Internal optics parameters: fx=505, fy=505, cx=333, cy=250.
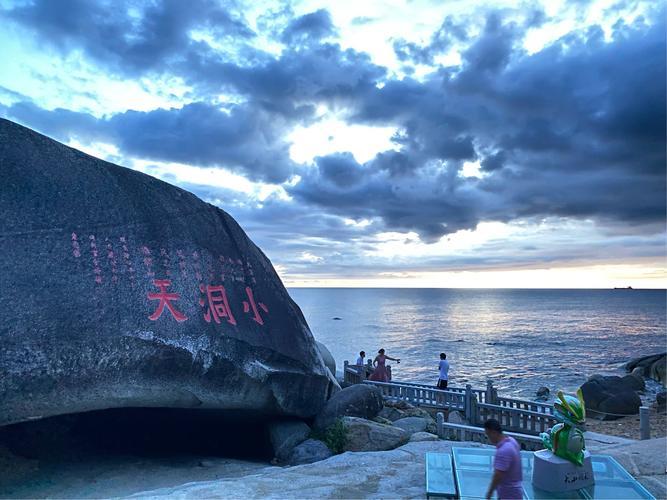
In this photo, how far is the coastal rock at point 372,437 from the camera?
33.5ft

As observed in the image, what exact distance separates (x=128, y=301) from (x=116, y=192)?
2177mm

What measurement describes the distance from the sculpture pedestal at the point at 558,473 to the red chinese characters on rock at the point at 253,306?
6019mm

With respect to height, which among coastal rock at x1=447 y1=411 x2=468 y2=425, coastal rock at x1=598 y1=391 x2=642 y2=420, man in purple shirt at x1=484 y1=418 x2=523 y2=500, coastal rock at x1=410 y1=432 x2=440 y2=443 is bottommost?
coastal rock at x1=598 y1=391 x2=642 y2=420

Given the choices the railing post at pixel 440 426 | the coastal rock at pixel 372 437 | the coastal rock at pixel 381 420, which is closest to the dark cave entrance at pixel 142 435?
the coastal rock at pixel 372 437

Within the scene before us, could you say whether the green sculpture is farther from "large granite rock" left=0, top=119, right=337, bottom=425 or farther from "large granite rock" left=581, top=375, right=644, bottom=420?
"large granite rock" left=581, top=375, right=644, bottom=420

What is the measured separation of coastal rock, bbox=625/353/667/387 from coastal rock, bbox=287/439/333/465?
114ft

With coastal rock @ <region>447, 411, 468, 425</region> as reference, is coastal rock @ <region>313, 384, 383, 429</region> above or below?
above

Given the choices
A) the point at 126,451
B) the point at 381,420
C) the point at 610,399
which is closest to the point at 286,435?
the point at 381,420

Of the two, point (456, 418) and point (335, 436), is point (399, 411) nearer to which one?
point (456, 418)

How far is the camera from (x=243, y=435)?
41.0ft

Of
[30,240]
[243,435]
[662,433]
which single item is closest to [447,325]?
[662,433]

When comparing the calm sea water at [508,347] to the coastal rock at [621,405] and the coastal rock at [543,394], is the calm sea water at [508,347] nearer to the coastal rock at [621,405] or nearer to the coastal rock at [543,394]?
the coastal rock at [543,394]

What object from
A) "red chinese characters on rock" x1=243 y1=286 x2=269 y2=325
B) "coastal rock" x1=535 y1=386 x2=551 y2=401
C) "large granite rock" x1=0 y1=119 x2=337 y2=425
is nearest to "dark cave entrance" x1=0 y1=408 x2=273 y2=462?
"large granite rock" x1=0 y1=119 x2=337 y2=425

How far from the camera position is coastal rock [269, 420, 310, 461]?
10.7 m
